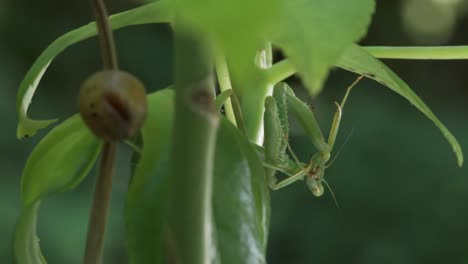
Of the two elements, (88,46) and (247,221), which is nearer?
(247,221)

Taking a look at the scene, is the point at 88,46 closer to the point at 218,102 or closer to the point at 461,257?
the point at 461,257

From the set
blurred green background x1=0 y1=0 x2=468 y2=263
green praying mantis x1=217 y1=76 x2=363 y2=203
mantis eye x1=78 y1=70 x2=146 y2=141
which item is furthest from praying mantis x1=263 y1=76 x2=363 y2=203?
blurred green background x1=0 y1=0 x2=468 y2=263

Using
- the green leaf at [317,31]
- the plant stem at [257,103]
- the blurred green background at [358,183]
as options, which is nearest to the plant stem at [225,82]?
the plant stem at [257,103]

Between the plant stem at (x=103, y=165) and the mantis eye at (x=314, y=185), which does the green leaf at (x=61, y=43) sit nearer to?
the plant stem at (x=103, y=165)

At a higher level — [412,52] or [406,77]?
[412,52]

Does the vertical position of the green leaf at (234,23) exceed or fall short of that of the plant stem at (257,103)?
it exceeds it

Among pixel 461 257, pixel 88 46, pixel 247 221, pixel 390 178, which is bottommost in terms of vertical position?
pixel 461 257

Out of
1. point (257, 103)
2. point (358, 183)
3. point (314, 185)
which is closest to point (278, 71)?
point (257, 103)

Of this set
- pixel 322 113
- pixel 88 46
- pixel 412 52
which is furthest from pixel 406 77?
pixel 412 52

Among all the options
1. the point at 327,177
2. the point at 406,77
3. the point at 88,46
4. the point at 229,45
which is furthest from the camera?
the point at 406,77
